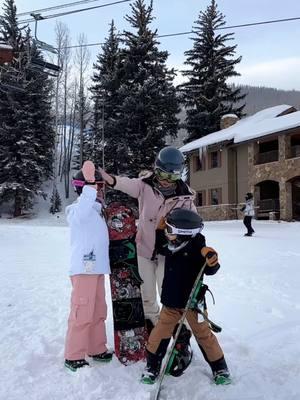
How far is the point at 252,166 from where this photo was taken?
29172 millimetres

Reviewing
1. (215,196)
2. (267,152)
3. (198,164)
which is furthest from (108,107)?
(267,152)

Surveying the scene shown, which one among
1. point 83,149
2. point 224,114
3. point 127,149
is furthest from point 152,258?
point 83,149

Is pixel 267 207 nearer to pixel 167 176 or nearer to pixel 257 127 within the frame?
pixel 257 127

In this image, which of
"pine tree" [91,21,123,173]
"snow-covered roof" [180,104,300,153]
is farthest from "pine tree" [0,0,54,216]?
"snow-covered roof" [180,104,300,153]

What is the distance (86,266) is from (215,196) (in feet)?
95.1

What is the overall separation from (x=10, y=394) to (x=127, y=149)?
29.3m

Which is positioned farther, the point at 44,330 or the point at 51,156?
the point at 51,156

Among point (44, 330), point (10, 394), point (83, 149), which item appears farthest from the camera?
point (83, 149)

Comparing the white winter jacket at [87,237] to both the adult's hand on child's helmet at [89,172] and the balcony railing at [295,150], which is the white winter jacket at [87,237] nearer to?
the adult's hand on child's helmet at [89,172]

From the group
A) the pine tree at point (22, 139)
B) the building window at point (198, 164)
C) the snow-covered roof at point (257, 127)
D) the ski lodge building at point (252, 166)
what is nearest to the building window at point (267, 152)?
the ski lodge building at point (252, 166)

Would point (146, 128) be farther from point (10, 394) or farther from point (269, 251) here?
point (10, 394)

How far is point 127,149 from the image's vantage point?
32000 millimetres

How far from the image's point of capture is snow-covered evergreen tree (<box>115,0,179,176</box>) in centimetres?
3191

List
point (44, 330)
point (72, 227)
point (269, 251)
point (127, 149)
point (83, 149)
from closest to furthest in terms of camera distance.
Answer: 1. point (72, 227)
2. point (44, 330)
3. point (269, 251)
4. point (127, 149)
5. point (83, 149)
